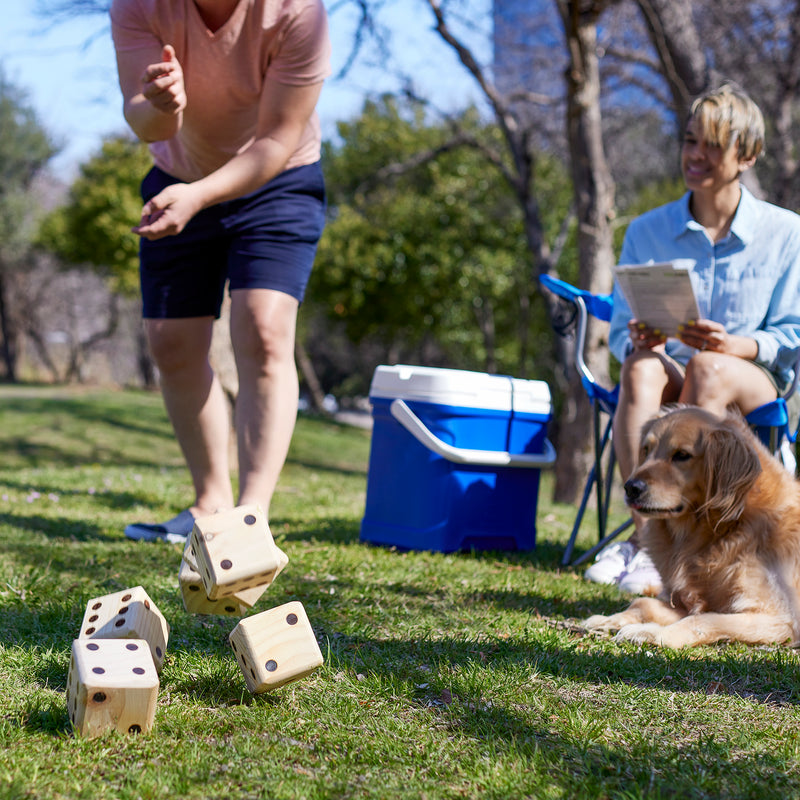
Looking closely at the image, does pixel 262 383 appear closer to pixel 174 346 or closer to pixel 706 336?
pixel 174 346

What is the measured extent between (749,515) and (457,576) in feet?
3.48

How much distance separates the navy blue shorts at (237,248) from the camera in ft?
10.0

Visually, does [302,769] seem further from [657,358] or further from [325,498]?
[325,498]

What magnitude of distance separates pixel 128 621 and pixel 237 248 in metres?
1.57

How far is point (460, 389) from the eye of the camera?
3.67 m

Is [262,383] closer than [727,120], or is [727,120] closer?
[262,383]

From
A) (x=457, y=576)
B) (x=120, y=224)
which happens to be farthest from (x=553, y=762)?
(x=120, y=224)

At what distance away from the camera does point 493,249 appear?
59.1ft

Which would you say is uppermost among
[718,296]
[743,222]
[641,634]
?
[743,222]

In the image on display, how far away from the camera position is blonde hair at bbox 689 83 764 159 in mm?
3348

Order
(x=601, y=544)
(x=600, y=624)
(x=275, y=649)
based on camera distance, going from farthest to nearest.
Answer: (x=601, y=544) → (x=600, y=624) → (x=275, y=649)

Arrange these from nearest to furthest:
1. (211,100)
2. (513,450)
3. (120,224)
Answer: (211,100) → (513,450) → (120,224)

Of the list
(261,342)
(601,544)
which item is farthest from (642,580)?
(261,342)

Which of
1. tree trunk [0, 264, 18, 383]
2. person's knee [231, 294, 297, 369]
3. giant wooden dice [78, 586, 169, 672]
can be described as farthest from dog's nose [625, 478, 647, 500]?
tree trunk [0, 264, 18, 383]
